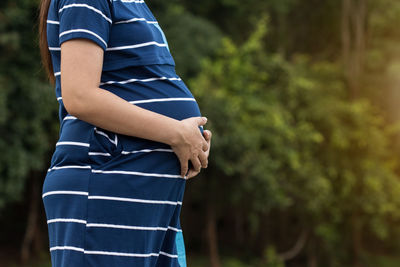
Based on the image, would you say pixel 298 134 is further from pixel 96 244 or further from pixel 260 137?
pixel 96 244

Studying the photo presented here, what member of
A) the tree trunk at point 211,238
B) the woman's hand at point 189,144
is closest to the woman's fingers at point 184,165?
the woman's hand at point 189,144

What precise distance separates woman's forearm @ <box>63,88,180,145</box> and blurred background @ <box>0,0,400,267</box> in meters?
6.61

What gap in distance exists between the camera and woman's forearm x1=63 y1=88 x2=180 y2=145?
45.1 inches

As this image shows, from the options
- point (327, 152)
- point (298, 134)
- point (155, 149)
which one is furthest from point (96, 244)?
point (327, 152)

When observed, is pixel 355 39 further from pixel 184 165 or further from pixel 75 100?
pixel 75 100

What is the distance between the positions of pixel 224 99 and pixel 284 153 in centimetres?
185

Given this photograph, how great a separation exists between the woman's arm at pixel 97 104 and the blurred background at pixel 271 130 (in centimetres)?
659

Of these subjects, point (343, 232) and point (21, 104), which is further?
point (343, 232)

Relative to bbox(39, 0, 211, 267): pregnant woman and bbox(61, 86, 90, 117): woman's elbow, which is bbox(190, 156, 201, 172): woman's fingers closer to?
bbox(39, 0, 211, 267): pregnant woman

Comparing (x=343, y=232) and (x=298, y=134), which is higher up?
(x=298, y=134)

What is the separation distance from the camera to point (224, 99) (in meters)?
9.73

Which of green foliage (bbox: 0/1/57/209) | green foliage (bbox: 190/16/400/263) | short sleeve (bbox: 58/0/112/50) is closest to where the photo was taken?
short sleeve (bbox: 58/0/112/50)

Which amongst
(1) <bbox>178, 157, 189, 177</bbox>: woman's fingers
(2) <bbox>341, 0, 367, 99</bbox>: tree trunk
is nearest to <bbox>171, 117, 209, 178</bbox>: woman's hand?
(1) <bbox>178, 157, 189, 177</bbox>: woman's fingers

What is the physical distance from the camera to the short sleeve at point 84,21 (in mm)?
1131
